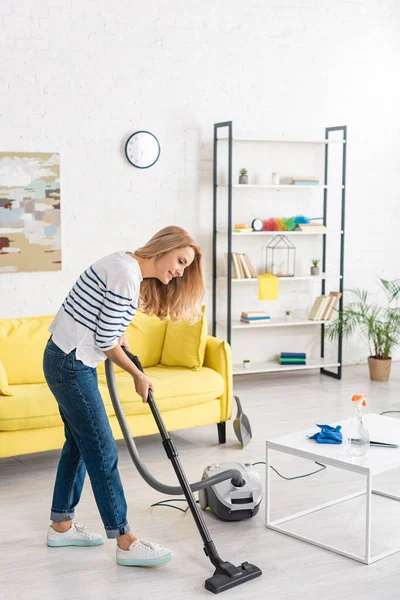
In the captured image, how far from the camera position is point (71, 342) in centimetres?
276

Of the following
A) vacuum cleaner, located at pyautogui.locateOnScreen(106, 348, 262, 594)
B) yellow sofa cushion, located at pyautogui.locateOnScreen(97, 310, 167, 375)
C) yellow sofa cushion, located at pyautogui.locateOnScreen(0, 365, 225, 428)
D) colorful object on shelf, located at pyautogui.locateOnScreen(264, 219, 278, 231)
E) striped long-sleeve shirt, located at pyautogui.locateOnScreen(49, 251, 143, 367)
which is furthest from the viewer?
colorful object on shelf, located at pyautogui.locateOnScreen(264, 219, 278, 231)

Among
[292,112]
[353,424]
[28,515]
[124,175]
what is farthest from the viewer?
[292,112]

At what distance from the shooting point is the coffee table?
293 centimetres

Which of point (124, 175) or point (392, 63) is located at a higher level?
point (392, 63)

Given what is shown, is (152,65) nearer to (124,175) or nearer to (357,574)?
(124,175)

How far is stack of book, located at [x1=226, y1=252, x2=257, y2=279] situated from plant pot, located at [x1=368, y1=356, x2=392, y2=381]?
1.14 meters

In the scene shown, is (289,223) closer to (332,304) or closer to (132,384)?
(332,304)

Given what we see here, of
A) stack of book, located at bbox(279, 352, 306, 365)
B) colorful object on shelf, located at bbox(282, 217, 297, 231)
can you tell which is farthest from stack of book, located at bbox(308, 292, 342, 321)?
colorful object on shelf, located at bbox(282, 217, 297, 231)

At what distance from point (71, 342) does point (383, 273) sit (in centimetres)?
441

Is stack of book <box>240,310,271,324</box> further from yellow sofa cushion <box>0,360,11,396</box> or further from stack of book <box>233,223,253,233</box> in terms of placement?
yellow sofa cushion <box>0,360,11,396</box>

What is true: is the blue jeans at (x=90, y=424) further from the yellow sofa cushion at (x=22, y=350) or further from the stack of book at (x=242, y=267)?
the stack of book at (x=242, y=267)

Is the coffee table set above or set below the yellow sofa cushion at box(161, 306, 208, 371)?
below

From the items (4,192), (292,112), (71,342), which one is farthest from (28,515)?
(292,112)

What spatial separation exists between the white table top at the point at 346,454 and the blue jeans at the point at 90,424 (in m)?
0.71
